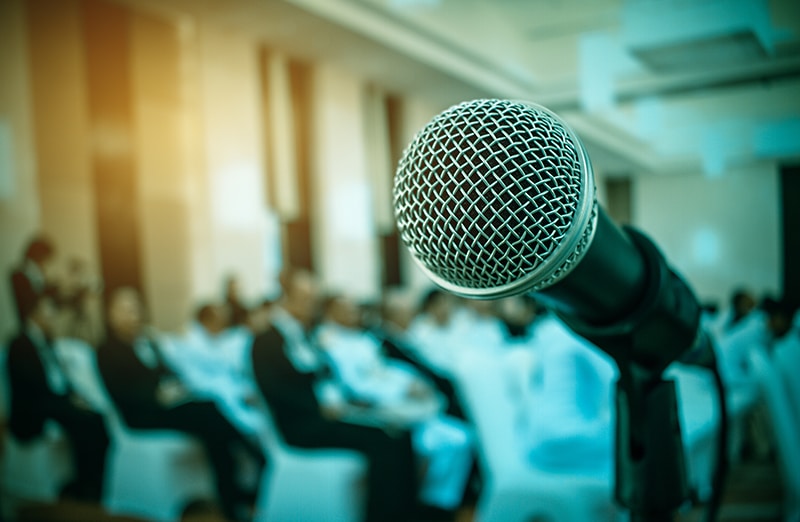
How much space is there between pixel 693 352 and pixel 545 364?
1.52 m

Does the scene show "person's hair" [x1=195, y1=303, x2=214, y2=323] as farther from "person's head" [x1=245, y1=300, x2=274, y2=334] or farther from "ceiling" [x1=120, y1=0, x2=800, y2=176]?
"ceiling" [x1=120, y1=0, x2=800, y2=176]

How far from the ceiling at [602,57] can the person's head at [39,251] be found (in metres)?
2.34

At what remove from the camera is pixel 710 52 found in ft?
18.4

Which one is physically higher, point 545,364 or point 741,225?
point 741,225

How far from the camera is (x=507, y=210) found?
0.55 metres

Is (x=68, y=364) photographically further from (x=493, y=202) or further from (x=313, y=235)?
(x=493, y=202)

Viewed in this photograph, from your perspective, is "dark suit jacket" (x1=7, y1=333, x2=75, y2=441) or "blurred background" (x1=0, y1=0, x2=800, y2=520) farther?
"blurred background" (x1=0, y1=0, x2=800, y2=520)

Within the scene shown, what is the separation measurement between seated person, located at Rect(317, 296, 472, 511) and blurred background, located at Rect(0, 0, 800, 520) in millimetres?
660

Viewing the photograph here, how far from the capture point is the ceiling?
16.7 ft

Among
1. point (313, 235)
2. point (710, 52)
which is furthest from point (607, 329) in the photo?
point (313, 235)

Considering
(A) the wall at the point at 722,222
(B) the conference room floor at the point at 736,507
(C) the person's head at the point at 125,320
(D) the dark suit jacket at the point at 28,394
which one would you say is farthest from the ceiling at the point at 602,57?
(D) the dark suit jacket at the point at 28,394

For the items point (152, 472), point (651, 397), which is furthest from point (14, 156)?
point (651, 397)

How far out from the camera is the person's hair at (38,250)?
18.2 ft

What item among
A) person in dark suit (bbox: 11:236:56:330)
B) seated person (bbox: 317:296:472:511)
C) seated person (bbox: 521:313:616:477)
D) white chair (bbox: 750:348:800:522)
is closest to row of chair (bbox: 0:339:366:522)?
seated person (bbox: 317:296:472:511)
